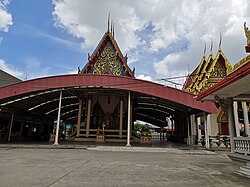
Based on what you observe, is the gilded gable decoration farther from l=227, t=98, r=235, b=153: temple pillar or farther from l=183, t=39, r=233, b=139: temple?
l=227, t=98, r=235, b=153: temple pillar

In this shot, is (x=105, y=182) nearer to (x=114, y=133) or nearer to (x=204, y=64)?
(x=114, y=133)

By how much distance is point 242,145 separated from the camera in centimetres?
582

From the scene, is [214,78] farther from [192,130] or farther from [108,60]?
[108,60]

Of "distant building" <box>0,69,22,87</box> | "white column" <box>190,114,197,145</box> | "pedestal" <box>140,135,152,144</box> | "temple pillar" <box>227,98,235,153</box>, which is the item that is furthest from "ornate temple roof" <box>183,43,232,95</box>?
"distant building" <box>0,69,22,87</box>

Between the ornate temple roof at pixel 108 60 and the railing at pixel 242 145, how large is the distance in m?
11.3

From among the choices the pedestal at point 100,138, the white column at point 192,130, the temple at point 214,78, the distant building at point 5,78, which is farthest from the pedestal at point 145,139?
the distant building at point 5,78

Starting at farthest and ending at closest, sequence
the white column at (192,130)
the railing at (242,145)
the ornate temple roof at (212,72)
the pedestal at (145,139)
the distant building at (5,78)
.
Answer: the distant building at (5,78) < the ornate temple roof at (212,72) < the white column at (192,130) < the pedestal at (145,139) < the railing at (242,145)

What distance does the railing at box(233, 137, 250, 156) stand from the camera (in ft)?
18.1

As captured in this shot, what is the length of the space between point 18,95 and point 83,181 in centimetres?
955

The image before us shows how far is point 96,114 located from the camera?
694 inches

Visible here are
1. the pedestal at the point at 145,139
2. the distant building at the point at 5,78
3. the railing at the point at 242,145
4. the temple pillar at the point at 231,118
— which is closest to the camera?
the railing at the point at 242,145

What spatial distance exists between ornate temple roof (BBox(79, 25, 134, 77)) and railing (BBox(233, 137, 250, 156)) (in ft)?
37.0

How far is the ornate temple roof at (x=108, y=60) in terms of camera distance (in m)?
16.6

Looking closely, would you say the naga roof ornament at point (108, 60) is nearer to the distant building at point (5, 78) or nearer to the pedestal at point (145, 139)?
the pedestal at point (145, 139)
